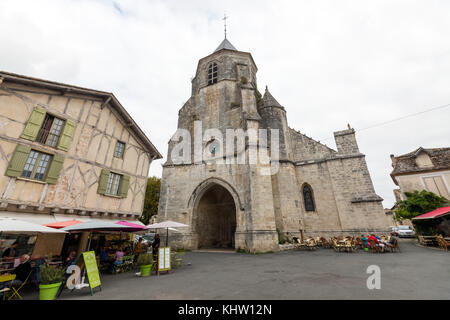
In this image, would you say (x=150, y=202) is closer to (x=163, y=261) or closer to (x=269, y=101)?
(x=269, y=101)

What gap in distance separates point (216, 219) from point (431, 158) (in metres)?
18.2

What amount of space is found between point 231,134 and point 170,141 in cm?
514

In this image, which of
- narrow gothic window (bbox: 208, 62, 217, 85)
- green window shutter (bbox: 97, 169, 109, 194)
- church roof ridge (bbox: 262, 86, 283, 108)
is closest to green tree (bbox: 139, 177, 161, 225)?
narrow gothic window (bbox: 208, 62, 217, 85)

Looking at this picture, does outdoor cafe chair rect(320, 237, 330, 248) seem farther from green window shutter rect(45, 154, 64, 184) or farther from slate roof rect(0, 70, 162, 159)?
green window shutter rect(45, 154, 64, 184)

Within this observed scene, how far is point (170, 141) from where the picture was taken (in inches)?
595

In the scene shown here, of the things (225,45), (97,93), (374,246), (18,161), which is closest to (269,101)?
(225,45)

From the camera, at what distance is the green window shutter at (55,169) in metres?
6.45

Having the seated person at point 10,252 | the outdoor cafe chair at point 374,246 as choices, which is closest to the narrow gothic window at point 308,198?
the outdoor cafe chair at point 374,246

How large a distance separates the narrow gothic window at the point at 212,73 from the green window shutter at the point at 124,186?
1155cm

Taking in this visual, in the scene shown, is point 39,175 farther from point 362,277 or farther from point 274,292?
point 362,277

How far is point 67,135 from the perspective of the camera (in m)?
Result: 7.10

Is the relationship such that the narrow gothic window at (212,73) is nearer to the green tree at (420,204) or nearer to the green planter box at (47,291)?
the green planter box at (47,291)

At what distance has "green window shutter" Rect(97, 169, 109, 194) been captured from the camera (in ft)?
26.0

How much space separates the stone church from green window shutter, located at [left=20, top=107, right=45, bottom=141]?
26.8 feet
